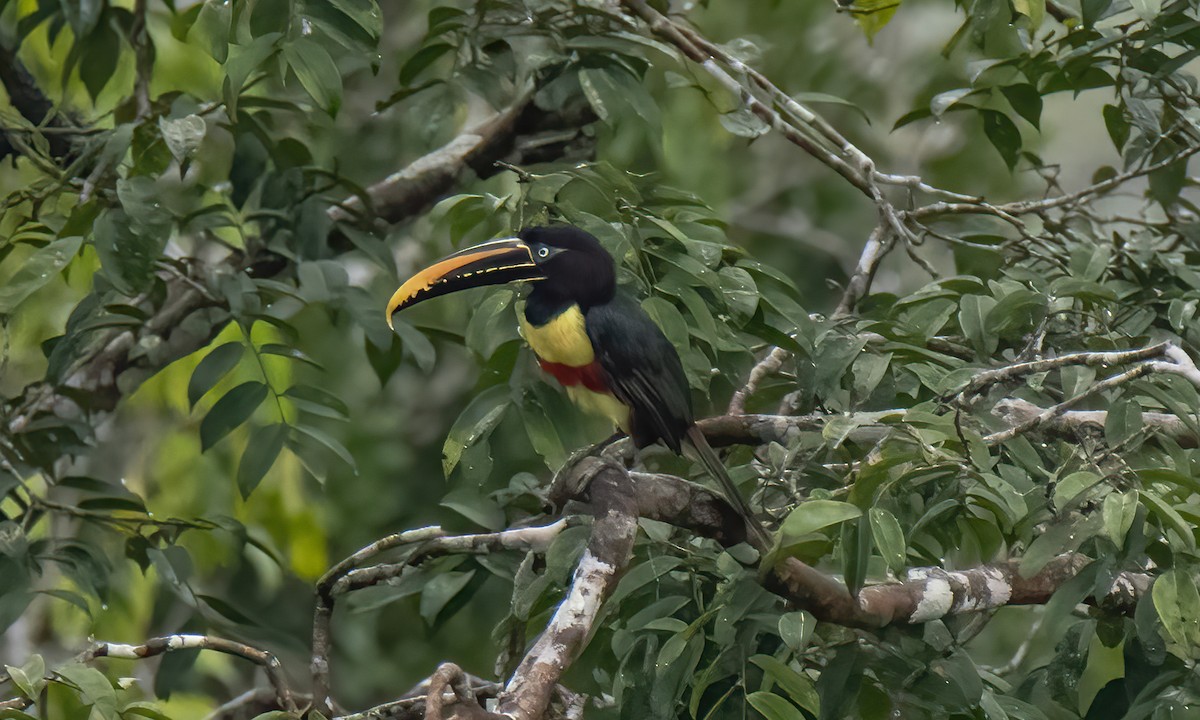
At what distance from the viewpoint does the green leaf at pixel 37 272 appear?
276 centimetres

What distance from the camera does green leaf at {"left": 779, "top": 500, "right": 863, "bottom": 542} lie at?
1.81 meters

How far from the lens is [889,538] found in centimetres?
184

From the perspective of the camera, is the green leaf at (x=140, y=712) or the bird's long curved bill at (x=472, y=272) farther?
the bird's long curved bill at (x=472, y=272)

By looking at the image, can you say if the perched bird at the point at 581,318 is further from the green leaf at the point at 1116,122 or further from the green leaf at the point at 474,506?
the green leaf at the point at 1116,122

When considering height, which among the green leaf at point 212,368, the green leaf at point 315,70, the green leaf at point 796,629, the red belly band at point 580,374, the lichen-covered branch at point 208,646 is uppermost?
the green leaf at point 315,70

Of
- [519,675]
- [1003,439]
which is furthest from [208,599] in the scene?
[1003,439]

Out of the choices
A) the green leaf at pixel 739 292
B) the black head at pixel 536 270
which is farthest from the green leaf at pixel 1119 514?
the black head at pixel 536 270

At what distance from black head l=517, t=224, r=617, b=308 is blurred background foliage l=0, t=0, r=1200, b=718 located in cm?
8

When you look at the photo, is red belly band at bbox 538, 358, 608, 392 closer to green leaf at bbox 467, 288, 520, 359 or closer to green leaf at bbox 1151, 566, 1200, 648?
green leaf at bbox 467, 288, 520, 359

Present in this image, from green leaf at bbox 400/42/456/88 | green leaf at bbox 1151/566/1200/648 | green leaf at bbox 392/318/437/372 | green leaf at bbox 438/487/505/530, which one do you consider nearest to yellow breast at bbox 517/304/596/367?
green leaf at bbox 438/487/505/530

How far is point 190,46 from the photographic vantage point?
15.5ft

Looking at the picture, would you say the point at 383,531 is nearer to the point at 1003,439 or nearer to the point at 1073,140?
the point at 1003,439

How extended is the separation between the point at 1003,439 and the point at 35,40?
3.53m

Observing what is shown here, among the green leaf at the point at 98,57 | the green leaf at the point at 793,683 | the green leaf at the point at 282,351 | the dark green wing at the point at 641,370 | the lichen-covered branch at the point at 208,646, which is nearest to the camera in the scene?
the green leaf at the point at 793,683
